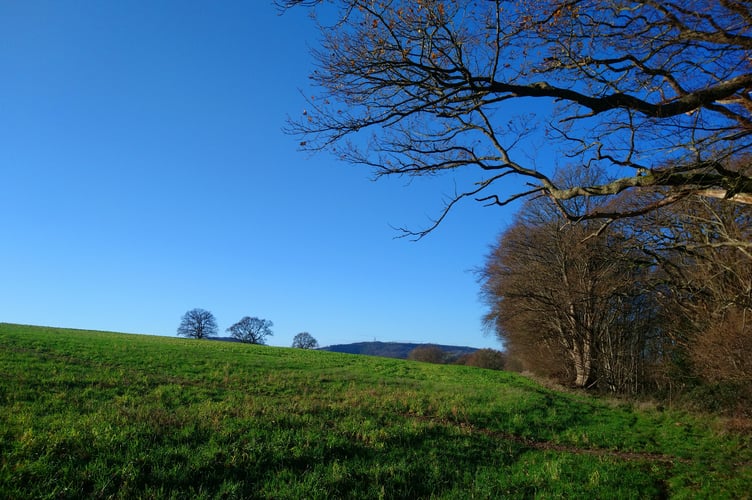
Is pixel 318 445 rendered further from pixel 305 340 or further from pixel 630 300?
pixel 305 340

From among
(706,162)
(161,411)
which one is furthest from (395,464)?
(706,162)

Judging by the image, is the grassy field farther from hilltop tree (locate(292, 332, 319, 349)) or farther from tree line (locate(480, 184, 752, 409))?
hilltop tree (locate(292, 332, 319, 349))

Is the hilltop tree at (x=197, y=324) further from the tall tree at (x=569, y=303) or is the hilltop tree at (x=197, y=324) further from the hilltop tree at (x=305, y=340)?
the tall tree at (x=569, y=303)

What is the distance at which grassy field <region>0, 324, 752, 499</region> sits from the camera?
5.60m

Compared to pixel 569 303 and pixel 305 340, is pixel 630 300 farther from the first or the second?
pixel 305 340

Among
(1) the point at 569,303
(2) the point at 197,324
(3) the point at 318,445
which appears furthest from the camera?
(2) the point at 197,324

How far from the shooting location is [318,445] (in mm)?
7492

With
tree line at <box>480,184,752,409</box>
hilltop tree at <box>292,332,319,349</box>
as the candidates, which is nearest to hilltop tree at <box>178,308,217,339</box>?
hilltop tree at <box>292,332,319,349</box>

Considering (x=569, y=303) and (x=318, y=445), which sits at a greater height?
(x=569, y=303)

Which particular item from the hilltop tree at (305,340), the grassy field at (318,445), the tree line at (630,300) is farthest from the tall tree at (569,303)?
the hilltop tree at (305,340)

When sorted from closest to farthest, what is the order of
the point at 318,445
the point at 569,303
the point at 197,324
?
the point at 318,445 → the point at 569,303 → the point at 197,324

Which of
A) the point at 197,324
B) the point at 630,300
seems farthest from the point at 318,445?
the point at 197,324

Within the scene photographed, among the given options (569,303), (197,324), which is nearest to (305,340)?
(197,324)

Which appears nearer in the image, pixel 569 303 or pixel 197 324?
pixel 569 303
